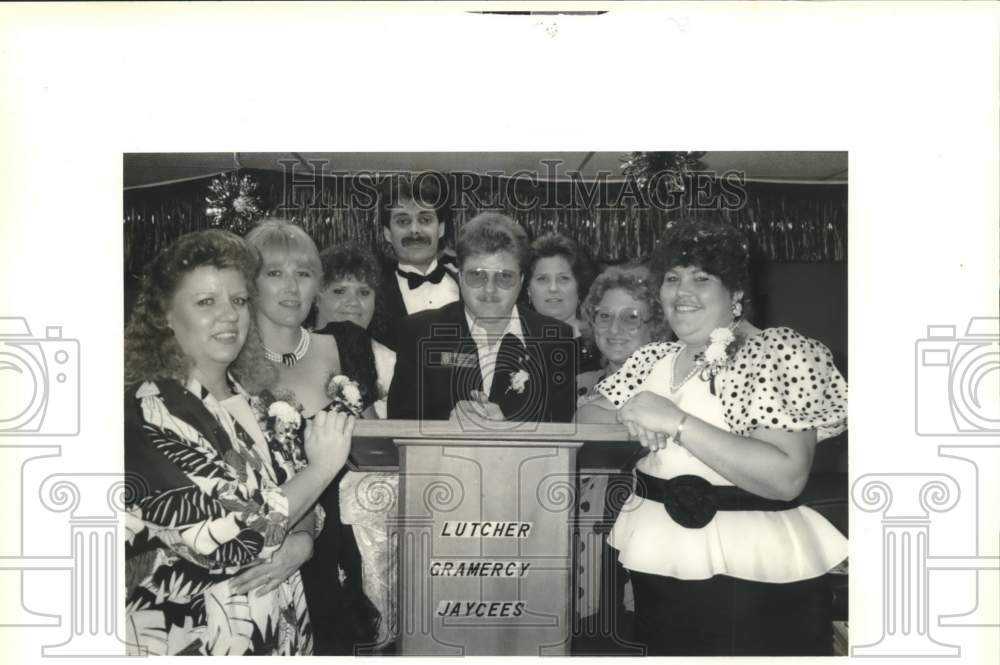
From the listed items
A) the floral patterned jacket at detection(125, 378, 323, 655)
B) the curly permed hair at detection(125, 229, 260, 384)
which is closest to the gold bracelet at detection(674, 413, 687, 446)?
the floral patterned jacket at detection(125, 378, 323, 655)

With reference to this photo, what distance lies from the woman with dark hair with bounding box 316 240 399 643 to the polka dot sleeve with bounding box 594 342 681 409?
60cm

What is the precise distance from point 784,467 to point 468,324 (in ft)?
3.11

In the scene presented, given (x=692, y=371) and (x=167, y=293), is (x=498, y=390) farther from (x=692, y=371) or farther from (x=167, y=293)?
(x=167, y=293)

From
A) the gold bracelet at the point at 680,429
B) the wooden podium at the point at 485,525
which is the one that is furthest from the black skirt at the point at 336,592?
the gold bracelet at the point at 680,429

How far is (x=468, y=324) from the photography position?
2664mm

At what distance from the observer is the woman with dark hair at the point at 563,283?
2.63 meters

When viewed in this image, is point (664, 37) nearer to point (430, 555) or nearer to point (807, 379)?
point (807, 379)

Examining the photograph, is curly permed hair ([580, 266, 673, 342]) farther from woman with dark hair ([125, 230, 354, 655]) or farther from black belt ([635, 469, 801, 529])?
woman with dark hair ([125, 230, 354, 655])

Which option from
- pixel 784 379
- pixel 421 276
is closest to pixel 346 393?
pixel 421 276

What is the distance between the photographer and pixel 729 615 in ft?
8.70

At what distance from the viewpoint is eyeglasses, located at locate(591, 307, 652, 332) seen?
2.64 meters

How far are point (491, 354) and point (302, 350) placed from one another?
0.52m

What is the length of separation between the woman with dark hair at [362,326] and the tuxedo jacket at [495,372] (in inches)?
2.2

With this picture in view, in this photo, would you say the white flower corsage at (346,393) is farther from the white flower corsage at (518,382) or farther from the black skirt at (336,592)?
the white flower corsage at (518,382)
